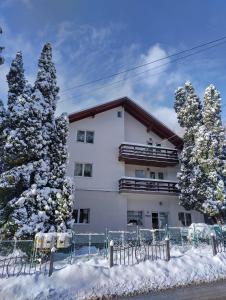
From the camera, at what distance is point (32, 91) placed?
750 inches

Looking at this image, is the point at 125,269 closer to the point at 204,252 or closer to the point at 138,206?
the point at 204,252

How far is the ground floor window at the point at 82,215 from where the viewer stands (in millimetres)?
23159

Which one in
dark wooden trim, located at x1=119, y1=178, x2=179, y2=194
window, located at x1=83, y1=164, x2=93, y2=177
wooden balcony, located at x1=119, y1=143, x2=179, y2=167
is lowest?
dark wooden trim, located at x1=119, y1=178, x2=179, y2=194

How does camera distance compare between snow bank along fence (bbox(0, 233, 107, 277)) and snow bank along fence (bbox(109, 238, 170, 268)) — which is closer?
snow bank along fence (bbox(0, 233, 107, 277))

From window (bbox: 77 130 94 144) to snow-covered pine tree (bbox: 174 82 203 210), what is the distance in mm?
8636

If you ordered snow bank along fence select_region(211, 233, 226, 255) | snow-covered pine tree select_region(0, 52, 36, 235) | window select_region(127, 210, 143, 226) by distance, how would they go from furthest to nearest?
1. window select_region(127, 210, 143, 226)
2. snow-covered pine tree select_region(0, 52, 36, 235)
3. snow bank along fence select_region(211, 233, 226, 255)

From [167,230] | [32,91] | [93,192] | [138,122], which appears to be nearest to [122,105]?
[138,122]

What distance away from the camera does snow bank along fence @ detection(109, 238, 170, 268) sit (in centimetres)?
1274

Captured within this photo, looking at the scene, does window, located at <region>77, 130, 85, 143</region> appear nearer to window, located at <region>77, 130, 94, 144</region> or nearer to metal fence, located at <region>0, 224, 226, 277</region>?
window, located at <region>77, 130, 94, 144</region>

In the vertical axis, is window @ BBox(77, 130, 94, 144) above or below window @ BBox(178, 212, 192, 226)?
above

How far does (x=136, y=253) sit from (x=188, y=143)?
15.4m

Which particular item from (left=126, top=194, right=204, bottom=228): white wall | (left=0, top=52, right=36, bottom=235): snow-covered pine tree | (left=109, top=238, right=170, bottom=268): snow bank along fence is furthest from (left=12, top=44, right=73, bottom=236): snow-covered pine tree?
(left=126, top=194, right=204, bottom=228): white wall

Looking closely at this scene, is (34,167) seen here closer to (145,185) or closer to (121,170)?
(121,170)

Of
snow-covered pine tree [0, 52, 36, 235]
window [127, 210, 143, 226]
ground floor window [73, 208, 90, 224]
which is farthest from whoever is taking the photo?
window [127, 210, 143, 226]
